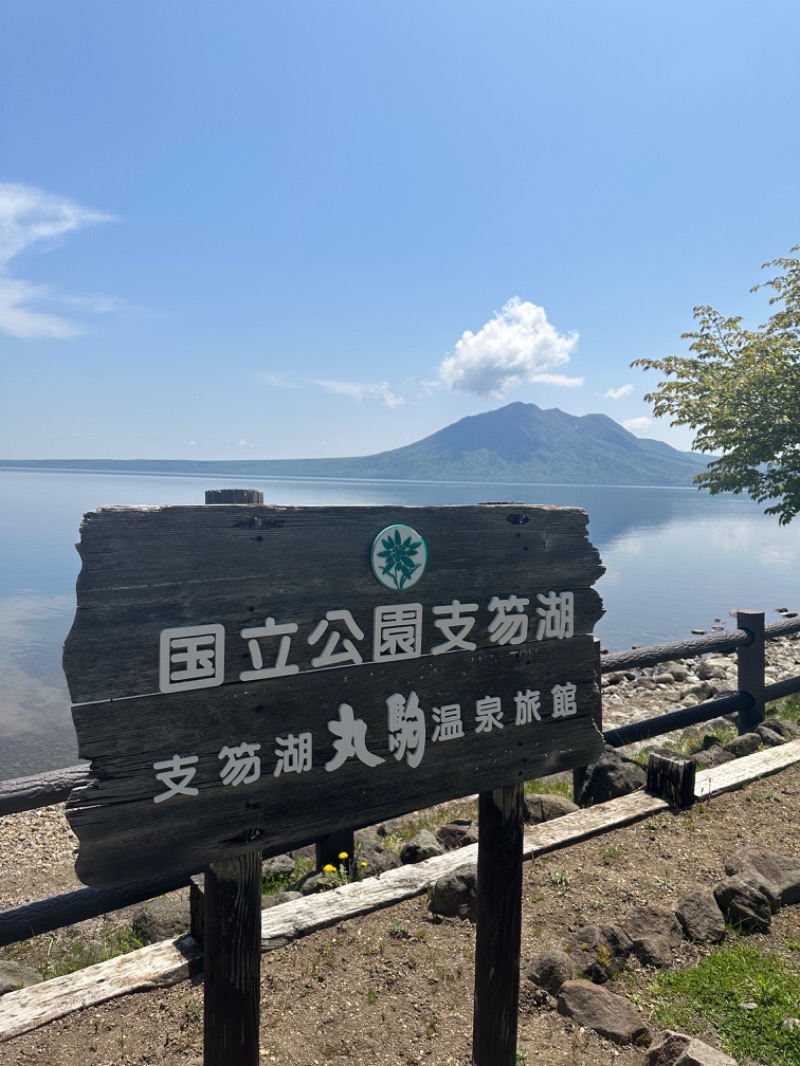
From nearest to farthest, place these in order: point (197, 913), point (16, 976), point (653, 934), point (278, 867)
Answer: point (197, 913) → point (653, 934) → point (16, 976) → point (278, 867)

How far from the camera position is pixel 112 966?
A: 3582 mm

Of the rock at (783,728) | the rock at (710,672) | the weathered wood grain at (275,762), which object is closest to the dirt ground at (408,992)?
the weathered wood grain at (275,762)

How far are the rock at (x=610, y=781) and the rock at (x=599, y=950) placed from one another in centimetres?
205

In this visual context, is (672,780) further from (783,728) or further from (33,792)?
(33,792)

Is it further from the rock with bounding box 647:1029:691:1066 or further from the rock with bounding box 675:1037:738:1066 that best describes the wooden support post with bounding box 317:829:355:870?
the rock with bounding box 675:1037:738:1066

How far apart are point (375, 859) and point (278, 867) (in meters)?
1.03

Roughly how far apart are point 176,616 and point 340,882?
10.9 feet

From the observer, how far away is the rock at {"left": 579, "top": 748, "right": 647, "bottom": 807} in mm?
5906

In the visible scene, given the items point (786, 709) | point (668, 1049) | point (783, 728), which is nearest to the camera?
point (668, 1049)

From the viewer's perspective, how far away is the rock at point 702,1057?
9.20 feet

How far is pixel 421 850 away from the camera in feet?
16.6

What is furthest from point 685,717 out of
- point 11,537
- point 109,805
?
point 11,537

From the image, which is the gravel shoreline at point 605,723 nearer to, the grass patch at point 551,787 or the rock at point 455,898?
the rock at point 455,898

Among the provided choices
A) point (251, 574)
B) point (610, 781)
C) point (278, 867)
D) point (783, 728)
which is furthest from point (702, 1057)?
point (783, 728)
